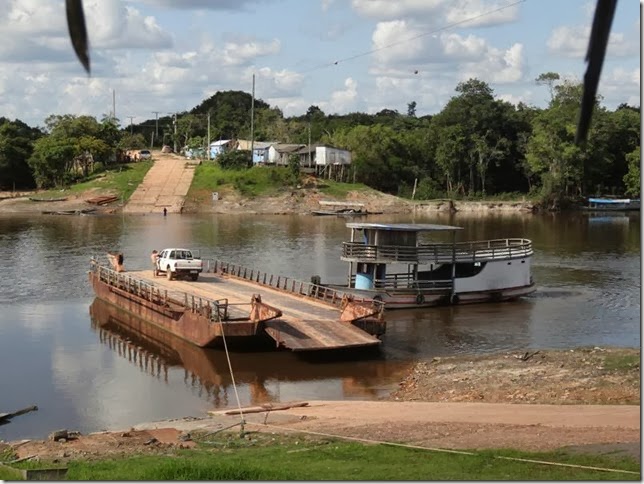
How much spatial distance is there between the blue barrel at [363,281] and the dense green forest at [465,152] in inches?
2715

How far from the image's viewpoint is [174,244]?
73688 mm

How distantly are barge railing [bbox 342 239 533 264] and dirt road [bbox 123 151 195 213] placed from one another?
221ft

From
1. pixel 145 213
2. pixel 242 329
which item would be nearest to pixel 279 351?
pixel 242 329

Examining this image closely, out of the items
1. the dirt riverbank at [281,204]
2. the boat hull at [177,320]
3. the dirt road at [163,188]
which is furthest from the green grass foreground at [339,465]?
the dirt road at [163,188]

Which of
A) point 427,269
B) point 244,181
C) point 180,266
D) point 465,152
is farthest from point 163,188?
point 427,269

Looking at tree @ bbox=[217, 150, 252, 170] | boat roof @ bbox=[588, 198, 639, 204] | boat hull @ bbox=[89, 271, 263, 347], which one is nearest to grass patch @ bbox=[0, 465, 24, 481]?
boat hull @ bbox=[89, 271, 263, 347]

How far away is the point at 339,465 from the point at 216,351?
18.1m

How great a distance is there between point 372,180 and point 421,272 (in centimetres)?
8228

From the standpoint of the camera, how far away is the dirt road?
358 feet

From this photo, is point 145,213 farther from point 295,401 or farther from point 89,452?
point 89,452

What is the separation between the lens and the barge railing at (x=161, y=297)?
3353cm

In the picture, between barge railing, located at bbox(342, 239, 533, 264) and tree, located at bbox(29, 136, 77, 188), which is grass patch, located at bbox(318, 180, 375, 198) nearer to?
tree, located at bbox(29, 136, 77, 188)

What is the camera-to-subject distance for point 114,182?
116 metres

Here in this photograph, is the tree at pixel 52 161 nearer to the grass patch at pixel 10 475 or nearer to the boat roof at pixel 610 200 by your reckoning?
the boat roof at pixel 610 200
